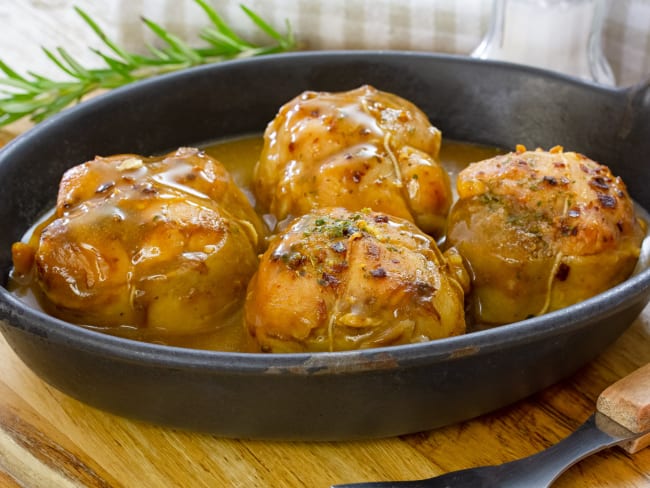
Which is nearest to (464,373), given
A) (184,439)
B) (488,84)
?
(184,439)

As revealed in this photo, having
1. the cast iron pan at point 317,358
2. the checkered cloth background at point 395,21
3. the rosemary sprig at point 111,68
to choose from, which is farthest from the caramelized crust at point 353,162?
the checkered cloth background at point 395,21

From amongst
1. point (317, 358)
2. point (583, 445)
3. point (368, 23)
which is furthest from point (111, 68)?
point (583, 445)

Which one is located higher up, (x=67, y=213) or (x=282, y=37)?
(x=67, y=213)

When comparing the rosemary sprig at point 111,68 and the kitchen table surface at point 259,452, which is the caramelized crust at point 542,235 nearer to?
the kitchen table surface at point 259,452

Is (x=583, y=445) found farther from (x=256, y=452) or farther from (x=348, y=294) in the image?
(x=256, y=452)

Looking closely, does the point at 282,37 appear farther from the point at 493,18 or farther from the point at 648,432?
the point at 648,432
